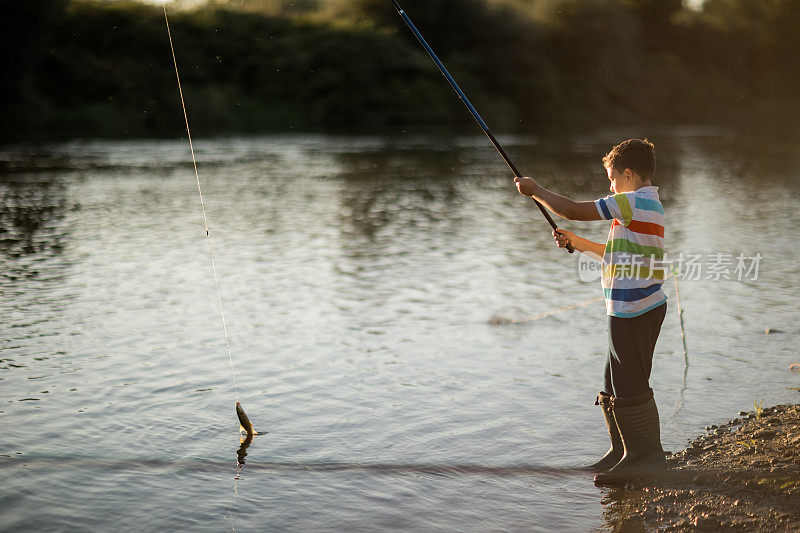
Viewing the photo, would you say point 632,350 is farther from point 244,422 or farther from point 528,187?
point 244,422

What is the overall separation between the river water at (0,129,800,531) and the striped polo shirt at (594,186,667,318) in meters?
1.09

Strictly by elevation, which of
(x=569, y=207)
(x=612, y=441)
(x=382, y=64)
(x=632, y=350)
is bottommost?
(x=612, y=441)

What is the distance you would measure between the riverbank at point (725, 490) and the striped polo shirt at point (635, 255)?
0.98 meters

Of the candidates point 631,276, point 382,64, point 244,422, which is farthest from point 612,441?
point 382,64

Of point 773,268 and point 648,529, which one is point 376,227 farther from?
point 648,529

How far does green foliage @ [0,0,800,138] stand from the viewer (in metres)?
54.2

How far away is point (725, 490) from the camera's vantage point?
4.62 m

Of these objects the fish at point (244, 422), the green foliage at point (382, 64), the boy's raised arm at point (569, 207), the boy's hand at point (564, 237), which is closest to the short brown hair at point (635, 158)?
the boy's raised arm at point (569, 207)

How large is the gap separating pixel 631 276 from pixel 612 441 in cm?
107

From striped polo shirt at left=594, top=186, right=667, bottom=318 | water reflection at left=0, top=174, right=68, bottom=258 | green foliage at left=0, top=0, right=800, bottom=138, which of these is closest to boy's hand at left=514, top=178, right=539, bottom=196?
striped polo shirt at left=594, top=186, right=667, bottom=318

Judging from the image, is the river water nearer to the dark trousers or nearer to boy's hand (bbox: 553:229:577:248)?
the dark trousers

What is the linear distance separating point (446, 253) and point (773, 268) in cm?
455

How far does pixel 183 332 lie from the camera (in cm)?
877

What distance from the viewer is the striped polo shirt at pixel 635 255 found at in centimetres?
446
